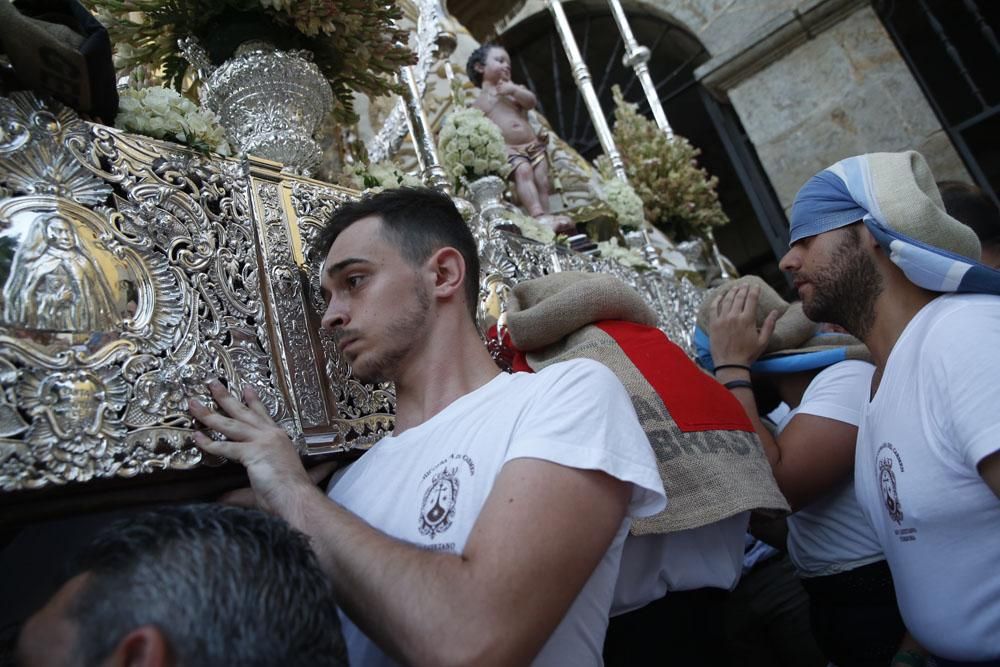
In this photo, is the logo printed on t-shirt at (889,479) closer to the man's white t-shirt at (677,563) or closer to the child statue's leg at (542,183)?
the man's white t-shirt at (677,563)

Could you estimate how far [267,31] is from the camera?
2055 mm

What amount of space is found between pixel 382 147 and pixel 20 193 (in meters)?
2.88

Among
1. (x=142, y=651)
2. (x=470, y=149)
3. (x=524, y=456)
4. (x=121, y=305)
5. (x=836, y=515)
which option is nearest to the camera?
(x=142, y=651)

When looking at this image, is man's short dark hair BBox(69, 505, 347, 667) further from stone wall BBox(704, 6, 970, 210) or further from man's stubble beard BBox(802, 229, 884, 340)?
stone wall BBox(704, 6, 970, 210)

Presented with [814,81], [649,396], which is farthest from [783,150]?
[649,396]

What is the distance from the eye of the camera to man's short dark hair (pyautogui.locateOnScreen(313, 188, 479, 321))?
65.5 inches

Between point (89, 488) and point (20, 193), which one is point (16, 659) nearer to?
point (89, 488)

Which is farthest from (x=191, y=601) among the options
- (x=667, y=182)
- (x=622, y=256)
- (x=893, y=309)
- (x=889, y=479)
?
(x=667, y=182)

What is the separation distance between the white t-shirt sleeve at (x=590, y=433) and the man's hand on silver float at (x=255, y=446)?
40 centimetres

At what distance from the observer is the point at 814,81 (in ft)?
22.3

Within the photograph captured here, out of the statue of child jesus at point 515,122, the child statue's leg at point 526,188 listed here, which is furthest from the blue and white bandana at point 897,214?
the child statue's leg at point 526,188

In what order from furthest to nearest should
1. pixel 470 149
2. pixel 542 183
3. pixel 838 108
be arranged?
pixel 838 108, pixel 542 183, pixel 470 149

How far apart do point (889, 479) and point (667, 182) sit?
376 cm

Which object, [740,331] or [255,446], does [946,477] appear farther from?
[255,446]
